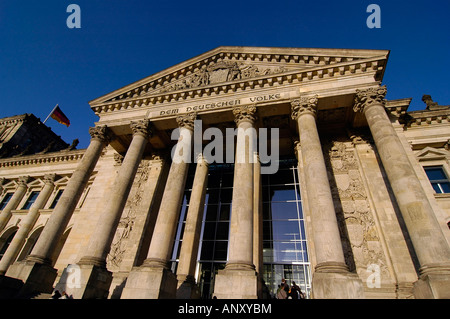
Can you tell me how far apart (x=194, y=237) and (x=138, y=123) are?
27.1 feet

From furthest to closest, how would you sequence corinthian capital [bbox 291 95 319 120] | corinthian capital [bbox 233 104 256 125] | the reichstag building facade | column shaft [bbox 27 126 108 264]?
1. corinthian capital [bbox 233 104 256 125]
2. corinthian capital [bbox 291 95 319 120]
3. column shaft [bbox 27 126 108 264]
4. the reichstag building facade

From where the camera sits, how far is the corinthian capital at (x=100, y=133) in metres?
16.9

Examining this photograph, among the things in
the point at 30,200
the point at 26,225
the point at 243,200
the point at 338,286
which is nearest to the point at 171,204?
the point at 243,200

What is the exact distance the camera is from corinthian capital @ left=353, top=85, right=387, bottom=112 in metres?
A: 12.7

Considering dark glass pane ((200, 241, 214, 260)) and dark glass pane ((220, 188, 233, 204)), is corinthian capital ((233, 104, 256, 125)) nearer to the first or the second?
dark glass pane ((220, 188, 233, 204))

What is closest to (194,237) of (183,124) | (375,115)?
(183,124)

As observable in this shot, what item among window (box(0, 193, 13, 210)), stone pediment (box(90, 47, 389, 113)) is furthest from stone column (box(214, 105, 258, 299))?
window (box(0, 193, 13, 210))

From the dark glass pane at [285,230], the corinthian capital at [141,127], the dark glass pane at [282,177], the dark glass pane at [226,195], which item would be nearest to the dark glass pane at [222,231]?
the dark glass pane at [226,195]

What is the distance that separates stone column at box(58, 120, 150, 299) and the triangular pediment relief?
1713 centimetres

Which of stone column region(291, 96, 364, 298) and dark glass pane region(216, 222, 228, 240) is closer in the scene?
stone column region(291, 96, 364, 298)

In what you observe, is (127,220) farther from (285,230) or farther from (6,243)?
(6,243)

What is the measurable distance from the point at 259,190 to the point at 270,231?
335 centimetres

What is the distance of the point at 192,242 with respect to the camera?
13719 millimetres
